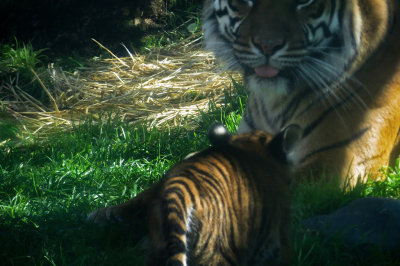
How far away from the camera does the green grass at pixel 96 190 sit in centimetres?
280

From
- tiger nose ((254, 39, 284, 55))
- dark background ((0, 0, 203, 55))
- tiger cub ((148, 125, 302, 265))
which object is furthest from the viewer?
dark background ((0, 0, 203, 55))

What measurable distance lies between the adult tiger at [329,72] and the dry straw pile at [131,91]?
174 centimetres

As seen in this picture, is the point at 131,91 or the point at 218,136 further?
the point at 131,91

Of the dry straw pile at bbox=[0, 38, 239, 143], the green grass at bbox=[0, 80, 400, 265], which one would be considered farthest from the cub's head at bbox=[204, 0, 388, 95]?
the dry straw pile at bbox=[0, 38, 239, 143]

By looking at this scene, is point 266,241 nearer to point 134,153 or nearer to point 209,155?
point 209,155

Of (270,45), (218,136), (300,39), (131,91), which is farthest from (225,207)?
(131,91)

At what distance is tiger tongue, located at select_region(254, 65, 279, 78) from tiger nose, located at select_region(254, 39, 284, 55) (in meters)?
0.12

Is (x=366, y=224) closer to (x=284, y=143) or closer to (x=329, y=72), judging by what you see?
(x=284, y=143)

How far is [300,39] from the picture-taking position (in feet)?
11.0

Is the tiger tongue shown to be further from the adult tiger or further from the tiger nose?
the tiger nose

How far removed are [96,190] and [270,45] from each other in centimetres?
140

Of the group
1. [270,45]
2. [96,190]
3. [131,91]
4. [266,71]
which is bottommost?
[96,190]

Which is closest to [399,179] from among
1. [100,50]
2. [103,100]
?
[103,100]

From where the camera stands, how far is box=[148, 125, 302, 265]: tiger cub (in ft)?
7.24
